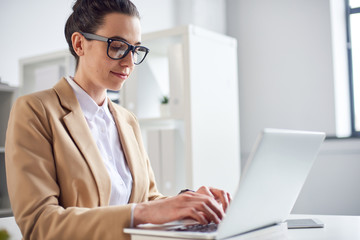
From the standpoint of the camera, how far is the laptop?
74cm

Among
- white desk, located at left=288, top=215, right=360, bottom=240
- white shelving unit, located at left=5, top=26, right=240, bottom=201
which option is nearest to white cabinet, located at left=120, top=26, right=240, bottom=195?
white shelving unit, located at left=5, top=26, right=240, bottom=201

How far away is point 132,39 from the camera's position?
1.25 m

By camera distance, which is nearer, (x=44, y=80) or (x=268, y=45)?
(x=44, y=80)

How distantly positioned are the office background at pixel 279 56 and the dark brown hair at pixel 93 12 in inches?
75.1

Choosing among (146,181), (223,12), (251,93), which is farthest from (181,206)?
(223,12)

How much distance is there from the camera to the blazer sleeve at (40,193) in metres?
0.89

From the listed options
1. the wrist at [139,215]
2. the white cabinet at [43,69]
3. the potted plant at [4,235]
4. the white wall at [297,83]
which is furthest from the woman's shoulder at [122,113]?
the white wall at [297,83]

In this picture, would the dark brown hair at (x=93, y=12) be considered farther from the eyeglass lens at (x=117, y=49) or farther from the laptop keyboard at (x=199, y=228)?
the laptop keyboard at (x=199, y=228)

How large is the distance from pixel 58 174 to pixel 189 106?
1.60 m

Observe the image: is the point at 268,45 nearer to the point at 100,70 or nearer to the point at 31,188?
the point at 100,70

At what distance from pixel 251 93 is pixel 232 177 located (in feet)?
3.58

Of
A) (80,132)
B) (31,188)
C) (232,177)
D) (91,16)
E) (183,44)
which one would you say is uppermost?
(183,44)

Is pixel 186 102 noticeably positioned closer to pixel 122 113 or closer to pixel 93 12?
pixel 122 113

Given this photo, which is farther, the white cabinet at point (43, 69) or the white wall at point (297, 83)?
the white wall at point (297, 83)
